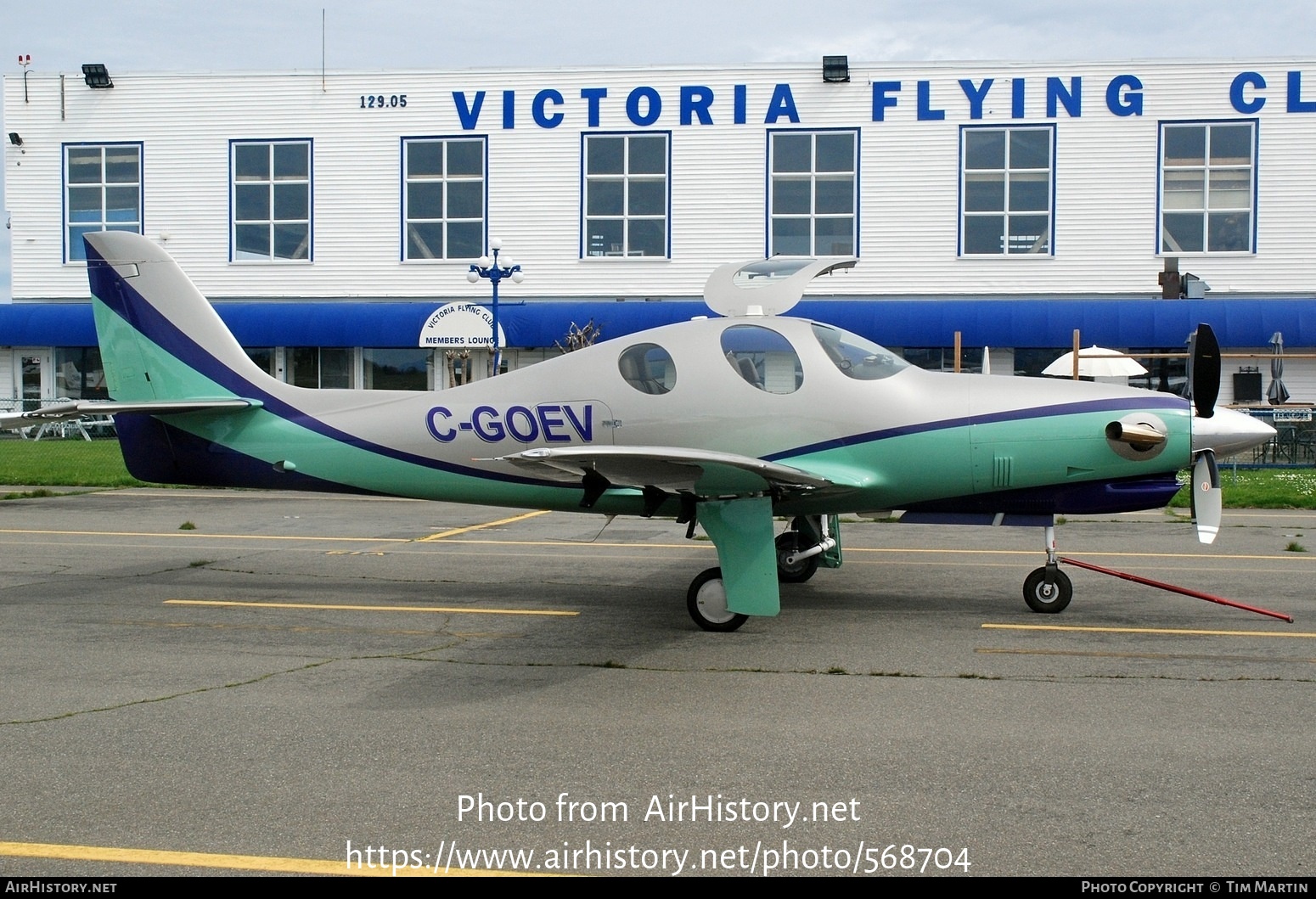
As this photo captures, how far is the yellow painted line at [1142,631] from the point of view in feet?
26.8

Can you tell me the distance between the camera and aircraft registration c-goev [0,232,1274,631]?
27.4 feet

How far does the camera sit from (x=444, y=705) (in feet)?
21.3

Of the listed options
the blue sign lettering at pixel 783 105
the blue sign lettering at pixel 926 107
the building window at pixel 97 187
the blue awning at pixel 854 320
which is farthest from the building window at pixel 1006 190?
the building window at pixel 97 187

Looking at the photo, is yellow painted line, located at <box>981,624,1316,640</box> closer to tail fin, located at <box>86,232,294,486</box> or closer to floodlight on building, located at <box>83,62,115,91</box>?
tail fin, located at <box>86,232,294,486</box>

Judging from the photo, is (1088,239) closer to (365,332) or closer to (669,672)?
(365,332)

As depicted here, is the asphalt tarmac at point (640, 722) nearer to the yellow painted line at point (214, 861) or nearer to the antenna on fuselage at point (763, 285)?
the yellow painted line at point (214, 861)

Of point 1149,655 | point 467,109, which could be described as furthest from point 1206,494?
point 467,109

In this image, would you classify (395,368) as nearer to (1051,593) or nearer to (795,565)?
(795,565)

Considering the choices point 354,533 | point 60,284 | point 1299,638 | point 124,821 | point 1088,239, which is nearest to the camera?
point 124,821

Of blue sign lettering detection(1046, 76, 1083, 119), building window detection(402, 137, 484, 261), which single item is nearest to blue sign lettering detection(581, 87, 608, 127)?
building window detection(402, 137, 484, 261)

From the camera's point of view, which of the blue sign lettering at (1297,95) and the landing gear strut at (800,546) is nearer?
the landing gear strut at (800,546)

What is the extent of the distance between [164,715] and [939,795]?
395 cm

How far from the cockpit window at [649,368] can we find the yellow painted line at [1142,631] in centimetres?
290

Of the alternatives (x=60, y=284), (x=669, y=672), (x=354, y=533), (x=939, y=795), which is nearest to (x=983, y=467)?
(x=669, y=672)
